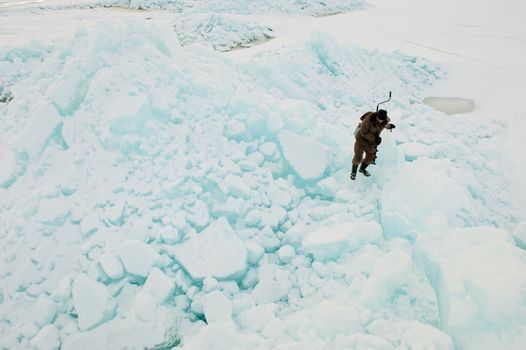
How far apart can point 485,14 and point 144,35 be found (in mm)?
16983

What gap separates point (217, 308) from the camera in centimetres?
323

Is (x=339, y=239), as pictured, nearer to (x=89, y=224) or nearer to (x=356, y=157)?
(x=356, y=157)

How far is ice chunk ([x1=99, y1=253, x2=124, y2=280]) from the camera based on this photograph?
11.2 ft

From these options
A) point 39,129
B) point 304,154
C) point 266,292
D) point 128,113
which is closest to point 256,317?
point 266,292

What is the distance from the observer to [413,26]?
48.4 feet

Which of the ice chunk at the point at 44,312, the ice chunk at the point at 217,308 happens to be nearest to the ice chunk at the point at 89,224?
the ice chunk at the point at 44,312

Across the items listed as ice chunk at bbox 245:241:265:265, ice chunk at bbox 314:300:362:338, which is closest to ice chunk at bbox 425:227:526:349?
ice chunk at bbox 314:300:362:338

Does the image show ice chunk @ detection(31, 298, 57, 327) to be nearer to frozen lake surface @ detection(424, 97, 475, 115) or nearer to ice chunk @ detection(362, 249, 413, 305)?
ice chunk @ detection(362, 249, 413, 305)

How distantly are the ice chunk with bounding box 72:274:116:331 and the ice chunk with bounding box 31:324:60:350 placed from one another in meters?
0.21

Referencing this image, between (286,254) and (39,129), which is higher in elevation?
(39,129)

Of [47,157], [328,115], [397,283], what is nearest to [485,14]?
[328,115]

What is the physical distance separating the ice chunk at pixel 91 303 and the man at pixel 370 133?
307 centimetres

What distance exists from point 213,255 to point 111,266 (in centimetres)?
96

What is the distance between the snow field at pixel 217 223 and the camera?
3.07 metres
